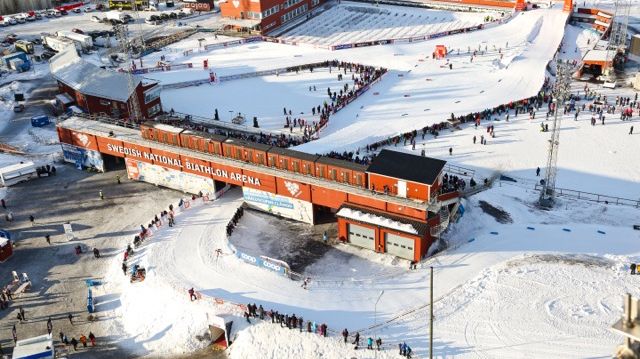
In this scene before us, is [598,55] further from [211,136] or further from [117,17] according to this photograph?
[117,17]

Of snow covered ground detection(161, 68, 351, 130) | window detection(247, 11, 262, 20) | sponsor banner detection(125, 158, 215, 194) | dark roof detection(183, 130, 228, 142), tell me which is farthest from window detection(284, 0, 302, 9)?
dark roof detection(183, 130, 228, 142)

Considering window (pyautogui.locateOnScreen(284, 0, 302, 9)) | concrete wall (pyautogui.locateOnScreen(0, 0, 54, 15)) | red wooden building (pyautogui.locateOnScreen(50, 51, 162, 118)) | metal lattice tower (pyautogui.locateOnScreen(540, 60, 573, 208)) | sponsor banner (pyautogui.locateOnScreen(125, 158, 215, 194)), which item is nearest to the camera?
metal lattice tower (pyautogui.locateOnScreen(540, 60, 573, 208))

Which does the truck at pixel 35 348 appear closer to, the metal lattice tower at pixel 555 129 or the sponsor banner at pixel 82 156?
the sponsor banner at pixel 82 156

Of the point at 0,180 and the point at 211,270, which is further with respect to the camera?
the point at 0,180

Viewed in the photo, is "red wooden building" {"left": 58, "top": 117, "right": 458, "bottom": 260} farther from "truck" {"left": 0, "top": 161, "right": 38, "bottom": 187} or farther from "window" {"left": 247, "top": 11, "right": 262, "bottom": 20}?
"window" {"left": 247, "top": 11, "right": 262, "bottom": 20}

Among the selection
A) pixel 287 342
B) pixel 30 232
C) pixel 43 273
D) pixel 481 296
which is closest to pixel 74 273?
pixel 43 273

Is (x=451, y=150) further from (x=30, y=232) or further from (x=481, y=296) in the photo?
(x=30, y=232)
